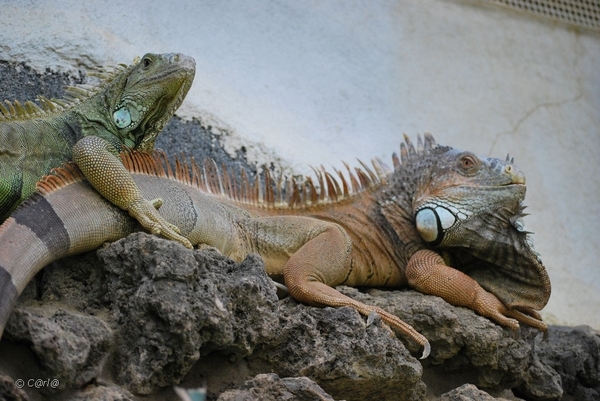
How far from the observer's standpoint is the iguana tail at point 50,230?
2203 mm

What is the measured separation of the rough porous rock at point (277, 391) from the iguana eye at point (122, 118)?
43.2 inches

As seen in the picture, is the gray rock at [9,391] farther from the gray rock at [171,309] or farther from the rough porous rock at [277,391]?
the rough porous rock at [277,391]

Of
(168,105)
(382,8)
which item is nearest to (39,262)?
(168,105)

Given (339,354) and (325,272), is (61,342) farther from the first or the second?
(325,272)

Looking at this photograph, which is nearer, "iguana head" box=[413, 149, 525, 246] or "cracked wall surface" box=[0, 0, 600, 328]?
"iguana head" box=[413, 149, 525, 246]

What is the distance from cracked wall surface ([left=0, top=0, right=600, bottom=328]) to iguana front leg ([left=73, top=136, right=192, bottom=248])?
4.60ft

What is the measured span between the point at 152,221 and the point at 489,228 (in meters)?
1.41

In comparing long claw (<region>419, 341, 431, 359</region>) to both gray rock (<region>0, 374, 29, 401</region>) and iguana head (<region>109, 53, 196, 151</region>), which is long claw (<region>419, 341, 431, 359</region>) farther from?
gray rock (<region>0, 374, 29, 401</region>)

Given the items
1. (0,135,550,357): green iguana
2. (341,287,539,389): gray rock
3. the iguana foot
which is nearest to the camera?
the iguana foot

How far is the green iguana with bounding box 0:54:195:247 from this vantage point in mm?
2639

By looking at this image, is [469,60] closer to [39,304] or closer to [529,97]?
[529,97]

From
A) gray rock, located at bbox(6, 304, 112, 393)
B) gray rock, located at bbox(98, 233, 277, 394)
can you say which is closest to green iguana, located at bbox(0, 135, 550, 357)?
gray rock, located at bbox(98, 233, 277, 394)

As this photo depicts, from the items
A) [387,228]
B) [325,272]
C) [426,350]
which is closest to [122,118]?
[325,272]

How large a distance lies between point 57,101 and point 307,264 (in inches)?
44.0
